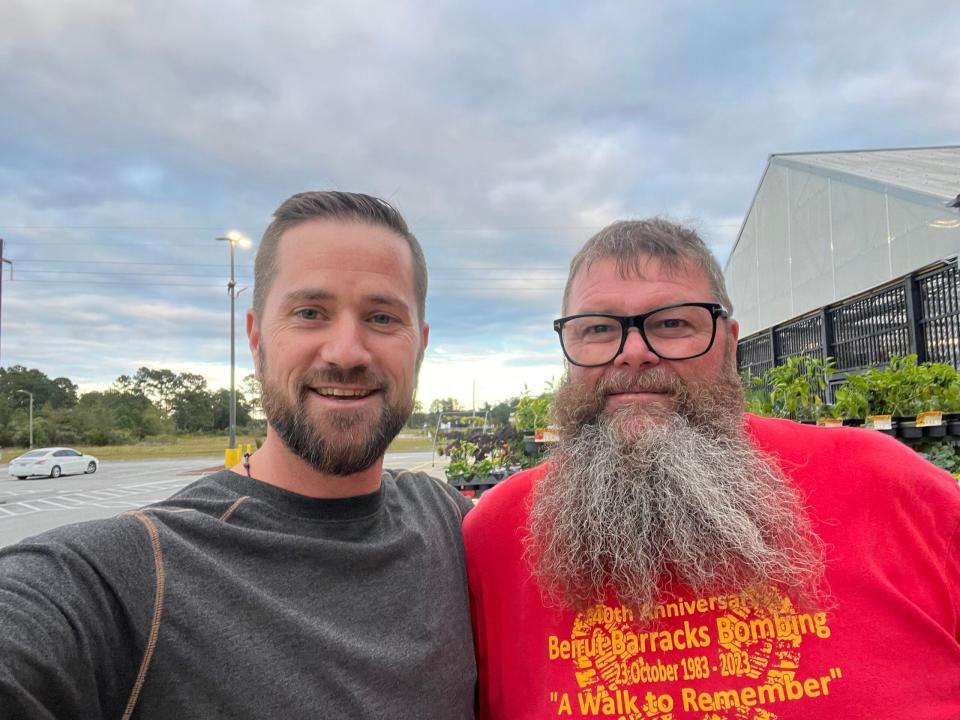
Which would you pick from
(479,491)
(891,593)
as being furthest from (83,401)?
(891,593)

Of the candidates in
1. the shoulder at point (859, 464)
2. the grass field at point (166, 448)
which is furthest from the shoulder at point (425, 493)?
the grass field at point (166, 448)

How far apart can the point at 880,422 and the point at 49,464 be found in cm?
2543

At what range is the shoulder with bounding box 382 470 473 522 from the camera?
64.6 inches

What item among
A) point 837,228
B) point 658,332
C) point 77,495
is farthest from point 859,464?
point 77,495

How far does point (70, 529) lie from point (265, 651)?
1.36ft

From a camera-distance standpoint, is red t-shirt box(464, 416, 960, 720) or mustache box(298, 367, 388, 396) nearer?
red t-shirt box(464, 416, 960, 720)

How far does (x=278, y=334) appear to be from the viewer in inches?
55.3

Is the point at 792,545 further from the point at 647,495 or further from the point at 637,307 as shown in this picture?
the point at 637,307

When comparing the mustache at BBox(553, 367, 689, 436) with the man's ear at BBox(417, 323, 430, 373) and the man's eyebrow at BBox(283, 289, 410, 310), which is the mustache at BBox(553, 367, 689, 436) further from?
the man's eyebrow at BBox(283, 289, 410, 310)

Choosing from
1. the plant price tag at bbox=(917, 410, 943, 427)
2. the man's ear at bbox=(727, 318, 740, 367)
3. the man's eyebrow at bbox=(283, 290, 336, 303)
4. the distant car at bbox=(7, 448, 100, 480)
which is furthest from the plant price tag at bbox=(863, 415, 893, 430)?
the distant car at bbox=(7, 448, 100, 480)

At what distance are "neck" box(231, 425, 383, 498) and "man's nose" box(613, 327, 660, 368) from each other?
0.70m

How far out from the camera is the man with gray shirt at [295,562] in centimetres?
97

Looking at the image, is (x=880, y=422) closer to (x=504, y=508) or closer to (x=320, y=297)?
(x=504, y=508)

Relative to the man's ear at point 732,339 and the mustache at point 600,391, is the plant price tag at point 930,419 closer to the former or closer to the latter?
the man's ear at point 732,339
